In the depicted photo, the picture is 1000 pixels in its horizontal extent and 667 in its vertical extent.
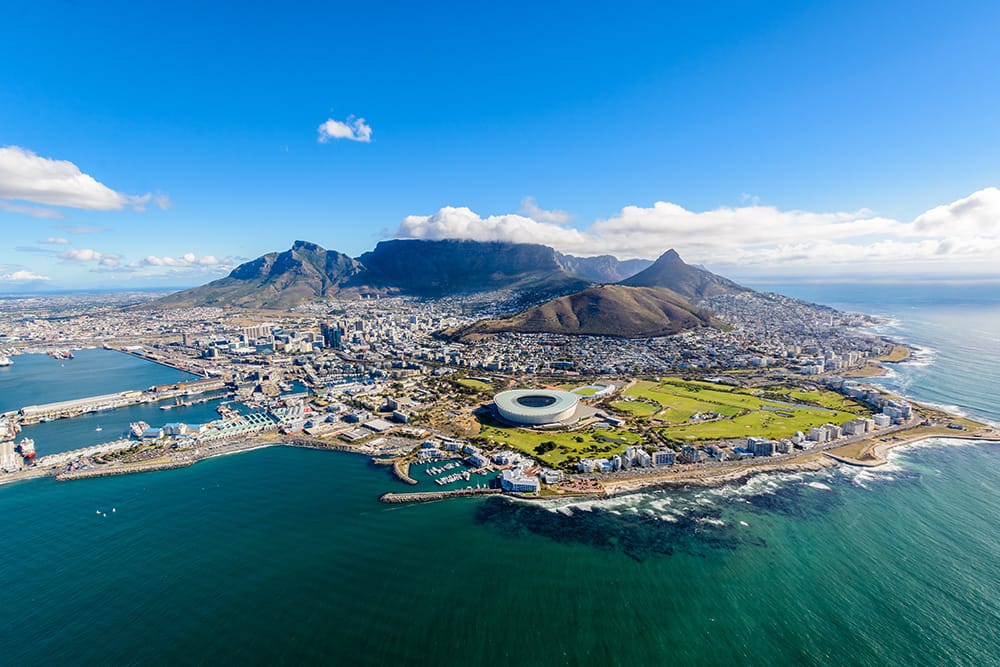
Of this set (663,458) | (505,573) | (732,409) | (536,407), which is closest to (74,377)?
(536,407)

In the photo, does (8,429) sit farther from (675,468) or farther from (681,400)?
(681,400)

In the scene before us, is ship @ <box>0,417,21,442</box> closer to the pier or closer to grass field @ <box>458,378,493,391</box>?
the pier

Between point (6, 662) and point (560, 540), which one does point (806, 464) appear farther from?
point (6, 662)

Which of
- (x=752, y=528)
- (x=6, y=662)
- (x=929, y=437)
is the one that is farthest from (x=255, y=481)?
(x=929, y=437)

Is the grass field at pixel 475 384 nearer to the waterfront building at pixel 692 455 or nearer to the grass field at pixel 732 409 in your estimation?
the grass field at pixel 732 409

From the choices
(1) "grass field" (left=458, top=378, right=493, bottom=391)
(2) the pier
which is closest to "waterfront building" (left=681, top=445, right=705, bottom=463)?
(1) "grass field" (left=458, top=378, right=493, bottom=391)

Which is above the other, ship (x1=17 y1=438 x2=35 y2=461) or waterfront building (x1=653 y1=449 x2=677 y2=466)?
ship (x1=17 y1=438 x2=35 y2=461)
